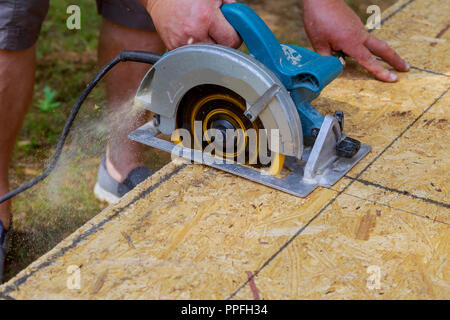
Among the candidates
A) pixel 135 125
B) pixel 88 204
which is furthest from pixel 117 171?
pixel 135 125

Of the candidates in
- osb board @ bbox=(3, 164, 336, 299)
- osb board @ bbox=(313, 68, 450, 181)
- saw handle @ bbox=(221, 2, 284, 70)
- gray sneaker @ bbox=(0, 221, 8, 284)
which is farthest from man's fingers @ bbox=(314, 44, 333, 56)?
gray sneaker @ bbox=(0, 221, 8, 284)

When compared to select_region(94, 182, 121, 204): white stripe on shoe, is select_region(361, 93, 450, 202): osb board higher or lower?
higher

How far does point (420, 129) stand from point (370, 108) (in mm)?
233

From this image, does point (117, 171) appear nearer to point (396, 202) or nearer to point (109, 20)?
point (109, 20)

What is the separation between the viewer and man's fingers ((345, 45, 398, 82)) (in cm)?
241

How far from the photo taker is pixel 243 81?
170cm

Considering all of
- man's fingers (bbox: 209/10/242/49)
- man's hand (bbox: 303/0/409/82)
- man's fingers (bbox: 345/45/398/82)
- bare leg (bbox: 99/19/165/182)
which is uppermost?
man's fingers (bbox: 209/10/242/49)

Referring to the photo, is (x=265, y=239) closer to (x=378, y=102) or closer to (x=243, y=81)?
(x=243, y=81)

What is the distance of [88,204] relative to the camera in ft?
9.43

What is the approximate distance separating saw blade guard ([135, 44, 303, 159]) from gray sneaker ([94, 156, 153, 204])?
2.89ft

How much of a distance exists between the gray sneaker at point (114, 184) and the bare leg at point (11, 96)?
0.57 metres

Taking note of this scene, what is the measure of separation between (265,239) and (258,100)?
429 millimetres

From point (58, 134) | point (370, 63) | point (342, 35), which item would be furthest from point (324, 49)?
point (58, 134)

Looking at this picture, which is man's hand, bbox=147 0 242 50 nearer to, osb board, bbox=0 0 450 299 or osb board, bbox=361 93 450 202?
osb board, bbox=0 0 450 299
